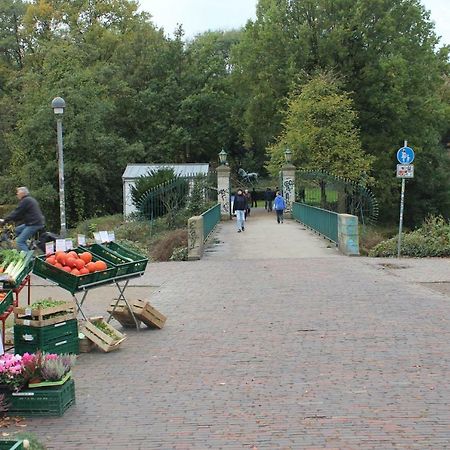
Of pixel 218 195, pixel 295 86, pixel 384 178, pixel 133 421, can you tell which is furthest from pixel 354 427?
pixel 384 178

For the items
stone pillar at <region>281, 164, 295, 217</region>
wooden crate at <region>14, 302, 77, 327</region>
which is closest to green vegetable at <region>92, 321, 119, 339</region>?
wooden crate at <region>14, 302, 77, 327</region>

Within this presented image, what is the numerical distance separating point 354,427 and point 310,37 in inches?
1623

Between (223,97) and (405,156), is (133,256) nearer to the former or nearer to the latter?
(405,156)

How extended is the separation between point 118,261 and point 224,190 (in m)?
25.3

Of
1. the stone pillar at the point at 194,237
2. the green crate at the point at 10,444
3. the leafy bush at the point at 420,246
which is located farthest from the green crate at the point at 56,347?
the leafy bush at the point at 420,246

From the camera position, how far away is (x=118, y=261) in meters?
9.53

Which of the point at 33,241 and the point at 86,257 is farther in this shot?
the point at 33,241

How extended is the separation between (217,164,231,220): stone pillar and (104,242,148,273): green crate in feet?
79.5

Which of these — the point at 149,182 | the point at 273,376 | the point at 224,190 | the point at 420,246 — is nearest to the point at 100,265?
the point at 273,376

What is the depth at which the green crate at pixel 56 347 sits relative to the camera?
24.2 ft

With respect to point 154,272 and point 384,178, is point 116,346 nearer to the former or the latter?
point 154,272

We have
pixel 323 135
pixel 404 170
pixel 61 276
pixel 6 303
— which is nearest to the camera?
pixel 6 303

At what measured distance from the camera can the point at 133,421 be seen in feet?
18.6

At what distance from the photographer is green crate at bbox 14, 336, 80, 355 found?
7.37 metres
